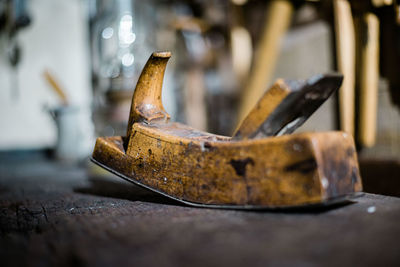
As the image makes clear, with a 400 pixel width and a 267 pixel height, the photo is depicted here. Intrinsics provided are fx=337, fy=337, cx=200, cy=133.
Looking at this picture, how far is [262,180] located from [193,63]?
13.4 feet

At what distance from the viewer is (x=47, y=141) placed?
16.6 ft

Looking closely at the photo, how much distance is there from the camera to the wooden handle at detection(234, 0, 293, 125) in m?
2.14

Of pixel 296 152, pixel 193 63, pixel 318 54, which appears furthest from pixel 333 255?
pixel 193 63

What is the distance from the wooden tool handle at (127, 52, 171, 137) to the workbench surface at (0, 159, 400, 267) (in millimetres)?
328

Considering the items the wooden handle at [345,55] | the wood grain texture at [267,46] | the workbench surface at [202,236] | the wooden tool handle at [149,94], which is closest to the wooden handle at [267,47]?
Answer: the wood grain texture at [267,46]

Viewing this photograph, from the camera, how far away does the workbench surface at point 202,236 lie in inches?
26.0

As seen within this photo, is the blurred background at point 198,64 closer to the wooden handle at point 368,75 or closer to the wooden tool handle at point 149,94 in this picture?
the wooden handle at point 368,75

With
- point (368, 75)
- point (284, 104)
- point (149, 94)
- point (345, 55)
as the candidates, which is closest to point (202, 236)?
point (284, 104)

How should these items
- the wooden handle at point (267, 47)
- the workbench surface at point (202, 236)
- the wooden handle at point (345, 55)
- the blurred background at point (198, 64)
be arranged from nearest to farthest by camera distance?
the workbench surface at point (202, 236), the wooden handle at point (345, 55), the blurred background at point (198, 64), the wooden handle at point (267, 47)

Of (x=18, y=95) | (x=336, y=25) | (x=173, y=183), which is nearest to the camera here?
(x=173, y=183)

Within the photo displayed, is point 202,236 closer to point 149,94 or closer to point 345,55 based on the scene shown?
point 149,94

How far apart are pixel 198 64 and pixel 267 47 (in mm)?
2744

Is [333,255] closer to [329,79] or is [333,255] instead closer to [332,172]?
[332,172]

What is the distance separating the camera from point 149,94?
129 centimetres
